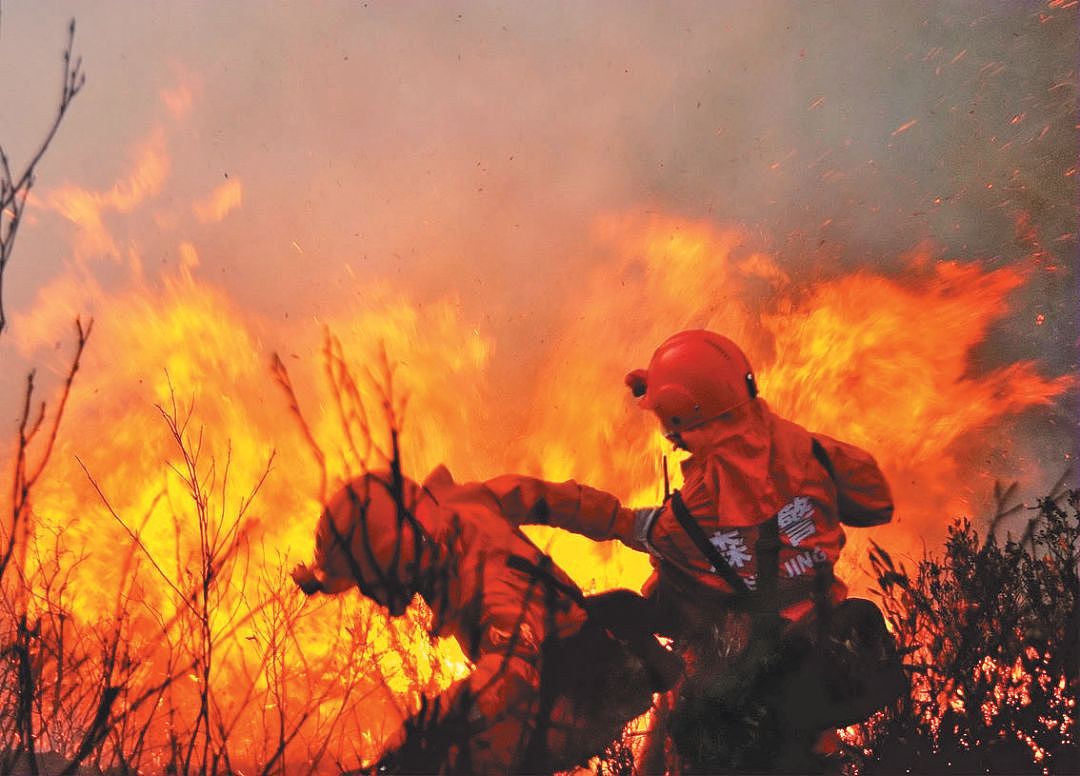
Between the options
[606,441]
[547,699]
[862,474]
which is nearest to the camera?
[547,699]

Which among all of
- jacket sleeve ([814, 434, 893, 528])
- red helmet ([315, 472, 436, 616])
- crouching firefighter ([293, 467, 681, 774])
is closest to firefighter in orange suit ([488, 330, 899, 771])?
jacket sleeve ([814, 434, 893, 528])

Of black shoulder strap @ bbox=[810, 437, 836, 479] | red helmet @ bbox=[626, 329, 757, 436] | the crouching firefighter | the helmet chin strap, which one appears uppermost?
red helmet @ bbox=[626, 329, 757, 436]

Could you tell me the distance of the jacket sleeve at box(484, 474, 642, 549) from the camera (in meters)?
3.95

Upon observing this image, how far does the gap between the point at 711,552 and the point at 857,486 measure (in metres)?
0.68

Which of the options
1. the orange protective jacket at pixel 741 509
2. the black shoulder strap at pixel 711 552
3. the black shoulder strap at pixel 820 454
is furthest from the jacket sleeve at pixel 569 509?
the black shoulder strap at pixel 820 454

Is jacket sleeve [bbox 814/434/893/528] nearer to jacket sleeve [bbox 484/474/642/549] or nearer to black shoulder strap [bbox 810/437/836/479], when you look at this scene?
black shoulder strap [bbox 810/437/836/479]

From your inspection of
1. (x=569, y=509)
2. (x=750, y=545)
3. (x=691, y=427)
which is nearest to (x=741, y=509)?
(x=750, y=545)

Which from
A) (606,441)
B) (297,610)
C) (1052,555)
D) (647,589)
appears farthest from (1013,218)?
(297,610)

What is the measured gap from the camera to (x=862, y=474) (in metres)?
3.86

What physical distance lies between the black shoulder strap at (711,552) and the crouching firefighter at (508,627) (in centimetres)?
40

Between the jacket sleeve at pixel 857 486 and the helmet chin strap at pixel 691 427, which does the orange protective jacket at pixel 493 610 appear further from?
the jacket sleeve at pixel 857 486

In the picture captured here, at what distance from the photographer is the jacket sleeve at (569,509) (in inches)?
155

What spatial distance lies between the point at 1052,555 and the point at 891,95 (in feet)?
9.78

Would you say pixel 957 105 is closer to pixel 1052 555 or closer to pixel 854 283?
pixel 854 283
